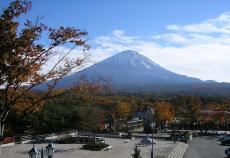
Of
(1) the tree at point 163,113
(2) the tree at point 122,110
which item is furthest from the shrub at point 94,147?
(2) the tree at point 122,110

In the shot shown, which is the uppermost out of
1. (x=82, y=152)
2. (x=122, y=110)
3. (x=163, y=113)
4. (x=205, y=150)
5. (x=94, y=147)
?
(x=122, y=110)

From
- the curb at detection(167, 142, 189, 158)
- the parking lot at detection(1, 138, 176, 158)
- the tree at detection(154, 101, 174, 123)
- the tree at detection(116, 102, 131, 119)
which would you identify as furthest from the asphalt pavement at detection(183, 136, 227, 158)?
the tree at detection(116, 102, 131, 119)

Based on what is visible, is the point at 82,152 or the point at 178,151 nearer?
the point at 82,152

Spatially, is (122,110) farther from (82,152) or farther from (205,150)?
(82,152)

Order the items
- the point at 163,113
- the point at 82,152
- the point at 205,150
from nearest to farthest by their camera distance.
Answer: the point at 82,152, the point at 205,150, the point at 163,113

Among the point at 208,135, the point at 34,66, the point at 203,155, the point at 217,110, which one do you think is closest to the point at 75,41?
the point at 34,66

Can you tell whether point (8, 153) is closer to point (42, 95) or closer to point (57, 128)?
point (57, 128)

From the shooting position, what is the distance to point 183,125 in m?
66.7

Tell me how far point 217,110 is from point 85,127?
26437mm

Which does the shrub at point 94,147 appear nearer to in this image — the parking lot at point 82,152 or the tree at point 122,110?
the parking lot at point 82,152

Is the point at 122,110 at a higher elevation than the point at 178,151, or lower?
higher

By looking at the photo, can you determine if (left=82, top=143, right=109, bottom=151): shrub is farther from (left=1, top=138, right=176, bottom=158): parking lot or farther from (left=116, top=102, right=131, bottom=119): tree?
(left=116, top=102, right=131, bottom=119): tree

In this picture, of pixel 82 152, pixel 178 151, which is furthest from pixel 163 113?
pixel 82 152

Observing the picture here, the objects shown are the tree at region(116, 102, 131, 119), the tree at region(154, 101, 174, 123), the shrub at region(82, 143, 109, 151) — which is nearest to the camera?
the shrub at region(82, 143, 109, 151)
